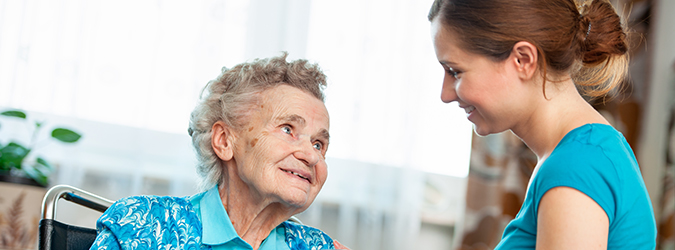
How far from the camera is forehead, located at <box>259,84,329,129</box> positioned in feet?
4.39

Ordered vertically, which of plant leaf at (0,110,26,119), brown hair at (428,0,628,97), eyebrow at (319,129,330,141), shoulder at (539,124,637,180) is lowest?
plant leaf at (0,110,26,119)

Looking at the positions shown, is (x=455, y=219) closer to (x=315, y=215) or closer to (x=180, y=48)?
(x=315, y=215)

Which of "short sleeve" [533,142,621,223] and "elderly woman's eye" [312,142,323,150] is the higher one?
"short sleeve" [533,142,621,223]

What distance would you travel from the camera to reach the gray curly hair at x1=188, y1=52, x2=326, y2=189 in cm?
137

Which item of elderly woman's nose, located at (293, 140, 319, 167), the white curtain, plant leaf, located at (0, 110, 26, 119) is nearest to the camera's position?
elderly woman's nose, located at (293, 140, 319, 167)

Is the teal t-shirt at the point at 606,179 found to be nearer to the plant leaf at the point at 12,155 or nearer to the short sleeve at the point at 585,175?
the short sleeve at the point at 585,175

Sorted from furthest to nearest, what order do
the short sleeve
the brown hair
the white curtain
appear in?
the white curtain, the brown hair, the short sleeve

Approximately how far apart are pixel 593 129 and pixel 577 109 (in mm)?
84

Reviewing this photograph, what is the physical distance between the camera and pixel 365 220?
8.98 ft

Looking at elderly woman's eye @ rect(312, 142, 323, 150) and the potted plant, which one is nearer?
elderly woman's eye @ rect(312, 142, 323, 150)

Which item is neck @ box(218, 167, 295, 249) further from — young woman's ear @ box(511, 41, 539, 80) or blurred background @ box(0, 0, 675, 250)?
blurred background @ box(0, 0, 675, 250)

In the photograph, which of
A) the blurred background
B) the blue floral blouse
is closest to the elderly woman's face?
the blue floral blouse

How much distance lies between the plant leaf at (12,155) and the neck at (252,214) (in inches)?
46.0

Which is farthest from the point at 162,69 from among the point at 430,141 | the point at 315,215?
the point at 430,141
